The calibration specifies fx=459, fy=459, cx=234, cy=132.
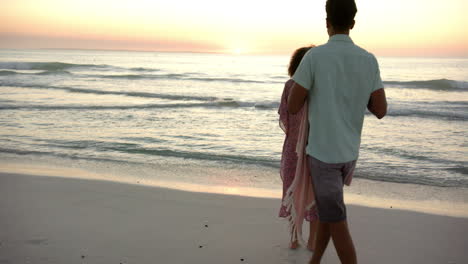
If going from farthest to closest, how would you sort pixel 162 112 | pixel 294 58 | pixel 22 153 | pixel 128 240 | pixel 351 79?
pixel 162 112 < pixel 22 153 < pixel 128 240 < pixel 294 58 < pixel 351 79

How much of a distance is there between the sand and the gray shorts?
1.12 meters

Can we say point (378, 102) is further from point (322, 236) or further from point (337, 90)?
point (322, 236)

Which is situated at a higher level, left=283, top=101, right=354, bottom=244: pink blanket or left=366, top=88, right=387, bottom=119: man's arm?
left=366, top=88, right=387, bottom=119: man's arm

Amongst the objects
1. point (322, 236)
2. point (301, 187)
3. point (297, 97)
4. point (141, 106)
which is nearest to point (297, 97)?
point (297, 97)

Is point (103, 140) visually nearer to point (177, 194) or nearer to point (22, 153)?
point (22, 153)

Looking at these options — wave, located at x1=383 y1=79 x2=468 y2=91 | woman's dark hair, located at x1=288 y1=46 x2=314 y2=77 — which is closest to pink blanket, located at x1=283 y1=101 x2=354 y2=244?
woman's dark hair, located at x1=288 y1=46 x2=314 y2=77

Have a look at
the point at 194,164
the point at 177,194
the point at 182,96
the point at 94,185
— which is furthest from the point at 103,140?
the point at 182,96

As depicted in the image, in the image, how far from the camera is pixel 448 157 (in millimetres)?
8094

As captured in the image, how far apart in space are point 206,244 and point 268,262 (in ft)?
1.87

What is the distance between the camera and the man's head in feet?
7.97

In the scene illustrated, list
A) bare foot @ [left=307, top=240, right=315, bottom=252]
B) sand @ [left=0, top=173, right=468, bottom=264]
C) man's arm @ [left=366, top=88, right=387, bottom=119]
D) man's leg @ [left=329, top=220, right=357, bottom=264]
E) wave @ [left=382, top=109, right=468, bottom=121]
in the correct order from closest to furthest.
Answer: man's arm @ [left=366, top=88, right=387, bottom=119], man's leg @ [left=329, top=220, right=357, bottom=264], sand @ [left=0, top=173, right=468, bottom=264], bare foot @ [left=307, top=240, right=315, bottom=252], wave @ [left=382, top=109, right=468, bottom=121]

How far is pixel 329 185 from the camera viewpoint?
8.44 ft

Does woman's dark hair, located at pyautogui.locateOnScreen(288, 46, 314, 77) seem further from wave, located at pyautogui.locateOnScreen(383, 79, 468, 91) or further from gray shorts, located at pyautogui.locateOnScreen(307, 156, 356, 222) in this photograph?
wave, located at pyautogui.locateOnScreen(383, 79, 468, 91)

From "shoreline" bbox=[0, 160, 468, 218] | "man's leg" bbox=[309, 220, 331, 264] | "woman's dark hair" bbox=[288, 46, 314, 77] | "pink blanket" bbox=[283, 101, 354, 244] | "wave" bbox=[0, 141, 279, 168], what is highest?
"woman's dark hair" bbox=[288, 46, 314, 77]
